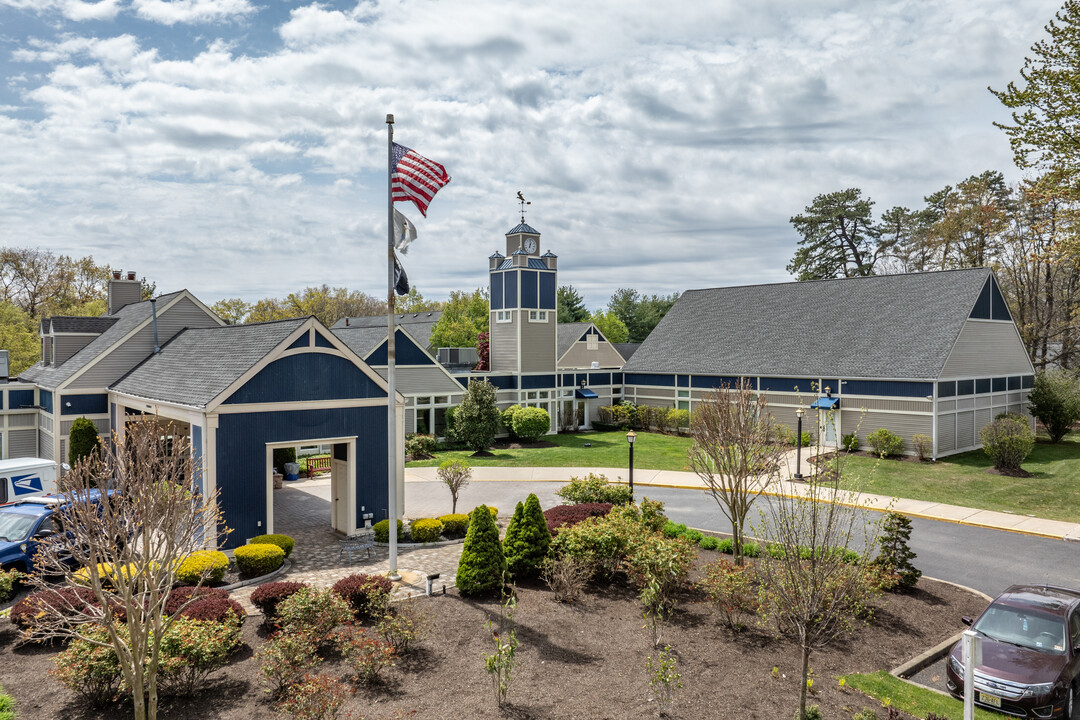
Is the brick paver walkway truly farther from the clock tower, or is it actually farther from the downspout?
the clock tower

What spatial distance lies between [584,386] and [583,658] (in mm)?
32252

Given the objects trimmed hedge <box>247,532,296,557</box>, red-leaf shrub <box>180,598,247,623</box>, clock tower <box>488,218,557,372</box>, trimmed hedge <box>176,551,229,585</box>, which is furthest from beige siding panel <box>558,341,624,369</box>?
red-leaf shrub <box>180,598,247,623</box>

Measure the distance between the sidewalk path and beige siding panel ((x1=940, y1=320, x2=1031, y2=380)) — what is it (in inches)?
361

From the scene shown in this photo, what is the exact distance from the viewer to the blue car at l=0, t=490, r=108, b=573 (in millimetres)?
14348

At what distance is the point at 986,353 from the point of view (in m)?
33.9

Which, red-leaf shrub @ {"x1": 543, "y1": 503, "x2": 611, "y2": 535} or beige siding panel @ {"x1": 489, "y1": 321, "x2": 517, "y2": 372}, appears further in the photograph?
beige siding panel @ {"x1": 489, "y1": 321, "x2": 517, "y2": 372}

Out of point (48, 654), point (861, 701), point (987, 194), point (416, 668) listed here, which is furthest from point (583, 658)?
point (987, 194)

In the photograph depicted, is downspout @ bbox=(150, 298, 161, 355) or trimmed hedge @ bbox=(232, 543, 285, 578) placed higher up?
downspout @ bbox=(150, 298, 161, 355)

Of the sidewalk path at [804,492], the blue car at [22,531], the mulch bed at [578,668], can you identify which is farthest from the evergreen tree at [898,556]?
the blue car at [22,531]

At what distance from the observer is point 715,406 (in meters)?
15.2

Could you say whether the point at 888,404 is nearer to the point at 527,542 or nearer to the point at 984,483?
the point at 984,483

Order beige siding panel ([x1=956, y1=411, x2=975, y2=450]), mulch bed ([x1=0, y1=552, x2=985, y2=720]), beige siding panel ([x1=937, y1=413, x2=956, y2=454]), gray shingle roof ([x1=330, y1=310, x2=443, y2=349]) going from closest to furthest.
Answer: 1. mulch bed ([x1=0, y1=552, x2=985, y2=720])
2. beige siding panel ([x1=937, y1=413, x2=956, y2=454])
3. beige siding panel ([x1=956, y1=411, x2=975, y2=450])
4. gray shingle roof ([x1=330, y1=310, x2=443, y2=349])

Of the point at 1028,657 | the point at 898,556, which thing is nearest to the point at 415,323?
the point at 898,556

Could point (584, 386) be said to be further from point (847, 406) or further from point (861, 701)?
point (861, 701)
